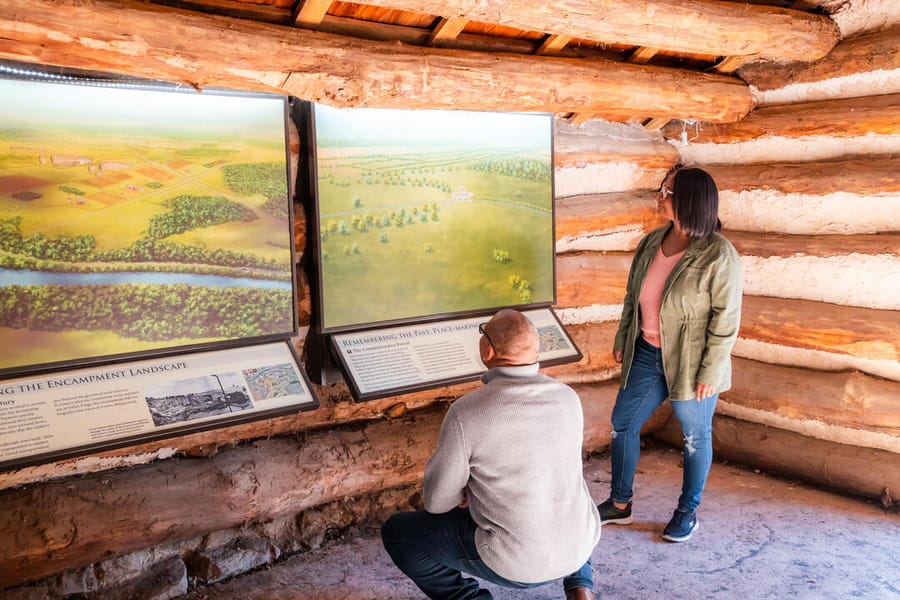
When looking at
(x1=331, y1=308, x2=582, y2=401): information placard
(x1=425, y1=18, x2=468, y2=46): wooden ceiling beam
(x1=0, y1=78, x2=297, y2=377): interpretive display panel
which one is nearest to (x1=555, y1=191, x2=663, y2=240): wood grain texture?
(x1=331, y1=308, x2=582, y2=401): information placard

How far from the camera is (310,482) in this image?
182 inches

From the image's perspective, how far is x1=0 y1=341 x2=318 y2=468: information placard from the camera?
3.50 m

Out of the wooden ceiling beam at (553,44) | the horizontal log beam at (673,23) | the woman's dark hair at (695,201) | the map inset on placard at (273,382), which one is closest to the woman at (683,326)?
the woman's dark hair at (695,201)

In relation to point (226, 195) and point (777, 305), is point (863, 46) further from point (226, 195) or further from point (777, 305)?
point (226, 195)

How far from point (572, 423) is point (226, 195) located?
2.22 meters

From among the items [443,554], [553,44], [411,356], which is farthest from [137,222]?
[553,44]

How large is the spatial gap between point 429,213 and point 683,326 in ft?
5.55

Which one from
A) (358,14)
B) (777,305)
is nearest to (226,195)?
(358,14)

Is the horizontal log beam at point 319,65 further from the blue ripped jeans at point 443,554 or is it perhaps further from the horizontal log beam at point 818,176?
the blue ripped jeans at point 443,554

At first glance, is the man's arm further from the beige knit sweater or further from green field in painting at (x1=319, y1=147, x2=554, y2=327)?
green field in painting at (x1=319, y1=147, x2=554, y2=327)

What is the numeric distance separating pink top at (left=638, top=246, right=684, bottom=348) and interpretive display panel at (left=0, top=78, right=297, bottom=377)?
6.61ft

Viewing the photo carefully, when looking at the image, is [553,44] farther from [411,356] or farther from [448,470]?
[448,470]

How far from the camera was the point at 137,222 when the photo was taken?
3883 millimetres

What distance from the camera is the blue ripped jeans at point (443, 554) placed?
3209mm
